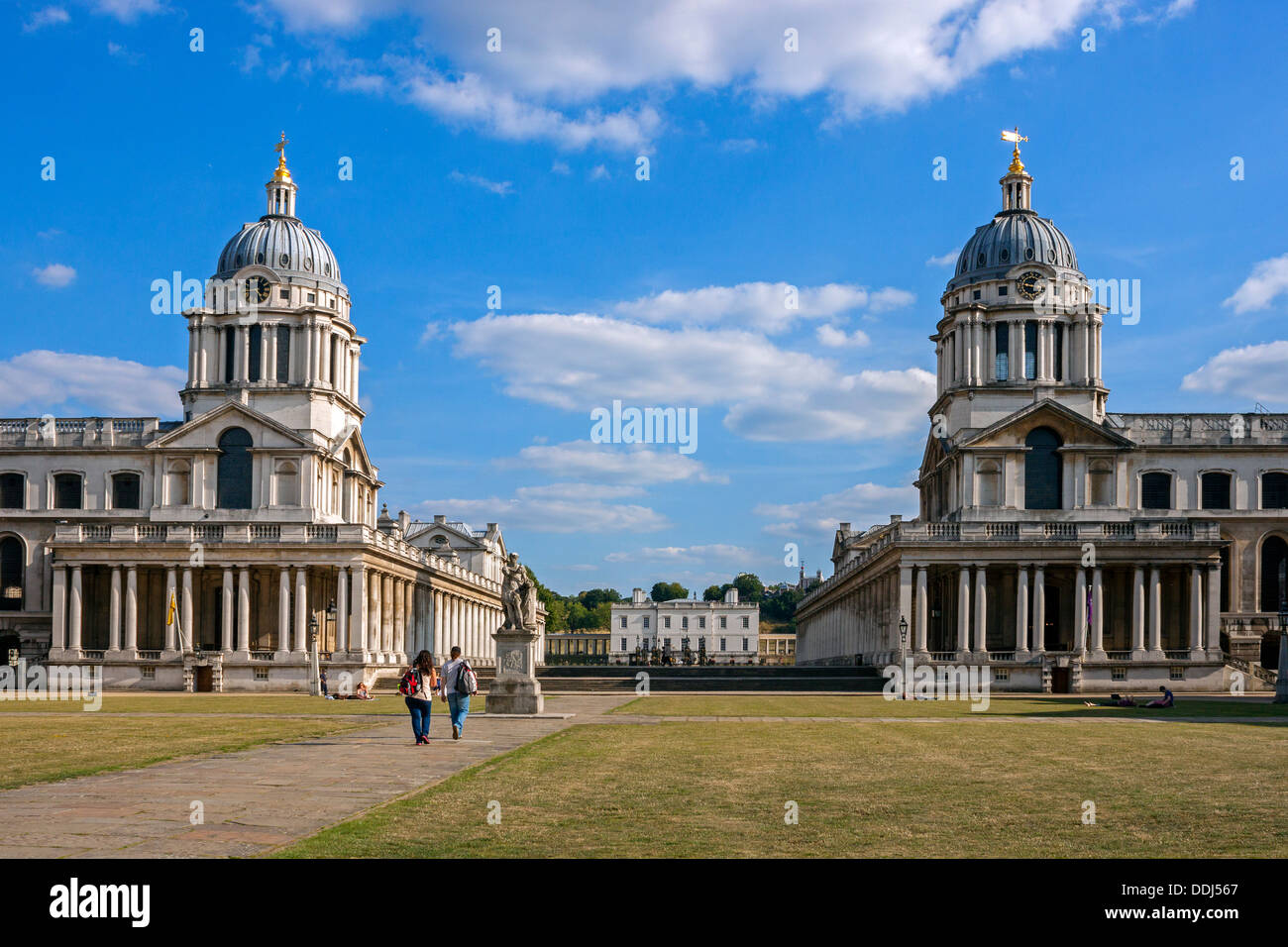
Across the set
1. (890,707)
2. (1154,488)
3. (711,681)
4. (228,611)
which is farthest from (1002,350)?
(228,611)

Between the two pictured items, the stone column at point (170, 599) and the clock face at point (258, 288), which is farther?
the clock face at point (258, 288)

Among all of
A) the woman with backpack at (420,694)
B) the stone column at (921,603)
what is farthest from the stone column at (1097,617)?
the woman with backpack at (420,694)

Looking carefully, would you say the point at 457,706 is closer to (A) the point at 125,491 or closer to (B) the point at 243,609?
(B) the point at 243,609

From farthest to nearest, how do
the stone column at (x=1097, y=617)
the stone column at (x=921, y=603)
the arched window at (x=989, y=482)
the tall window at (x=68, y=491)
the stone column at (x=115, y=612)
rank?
the tall window at (x=68, y=491)
the arched window at (x=989, y=482)
the stone column at (x=115, y=612)
the stone column at (x=921, y=603)
the stone column at (x=1097, y=617)

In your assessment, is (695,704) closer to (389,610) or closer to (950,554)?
(950,554)

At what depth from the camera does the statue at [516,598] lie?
133ft

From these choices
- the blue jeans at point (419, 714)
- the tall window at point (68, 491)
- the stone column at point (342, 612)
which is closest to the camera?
the blue jeans at point (419, 714)

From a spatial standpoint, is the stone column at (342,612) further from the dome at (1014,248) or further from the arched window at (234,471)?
the dome at (1014,248)

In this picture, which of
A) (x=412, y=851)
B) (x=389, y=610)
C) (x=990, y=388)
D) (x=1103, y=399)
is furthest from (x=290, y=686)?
(x=412, y=851)

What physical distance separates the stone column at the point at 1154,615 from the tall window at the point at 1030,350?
1631cm

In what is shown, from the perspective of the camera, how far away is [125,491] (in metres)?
91.9

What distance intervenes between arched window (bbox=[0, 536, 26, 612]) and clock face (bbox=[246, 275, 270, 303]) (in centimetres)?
2387
